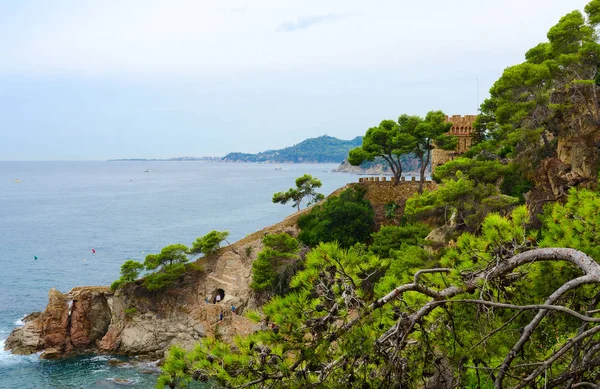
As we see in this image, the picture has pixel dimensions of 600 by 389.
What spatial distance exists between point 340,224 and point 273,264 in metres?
4.33

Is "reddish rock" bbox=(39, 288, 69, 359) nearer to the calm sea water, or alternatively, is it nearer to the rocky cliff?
the rocky cliff

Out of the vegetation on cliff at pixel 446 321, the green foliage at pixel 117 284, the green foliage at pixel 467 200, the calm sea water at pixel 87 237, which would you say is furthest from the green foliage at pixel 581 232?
the green foliage at pixel 117 284

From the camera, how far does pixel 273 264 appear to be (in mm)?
31578

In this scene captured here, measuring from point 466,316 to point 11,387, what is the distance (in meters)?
25.9

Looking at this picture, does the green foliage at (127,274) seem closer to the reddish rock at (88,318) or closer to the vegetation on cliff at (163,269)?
the vegetation on cliff at (163,269)

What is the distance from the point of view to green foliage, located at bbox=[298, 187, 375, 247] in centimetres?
3167

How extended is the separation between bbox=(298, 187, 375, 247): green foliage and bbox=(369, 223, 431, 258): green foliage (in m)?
3.33

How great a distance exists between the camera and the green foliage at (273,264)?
30.8 metres

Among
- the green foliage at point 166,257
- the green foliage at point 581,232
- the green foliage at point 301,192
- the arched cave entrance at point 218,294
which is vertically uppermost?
the green foliage at point 581,232

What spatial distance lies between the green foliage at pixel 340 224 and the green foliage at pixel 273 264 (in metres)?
1.43

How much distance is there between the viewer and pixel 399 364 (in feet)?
17.0

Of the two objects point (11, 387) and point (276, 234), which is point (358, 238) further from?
point (11, 387)

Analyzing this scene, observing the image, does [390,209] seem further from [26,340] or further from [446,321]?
[446,321]

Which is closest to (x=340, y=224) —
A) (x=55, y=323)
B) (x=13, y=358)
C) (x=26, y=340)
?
(x=55, y=323)
